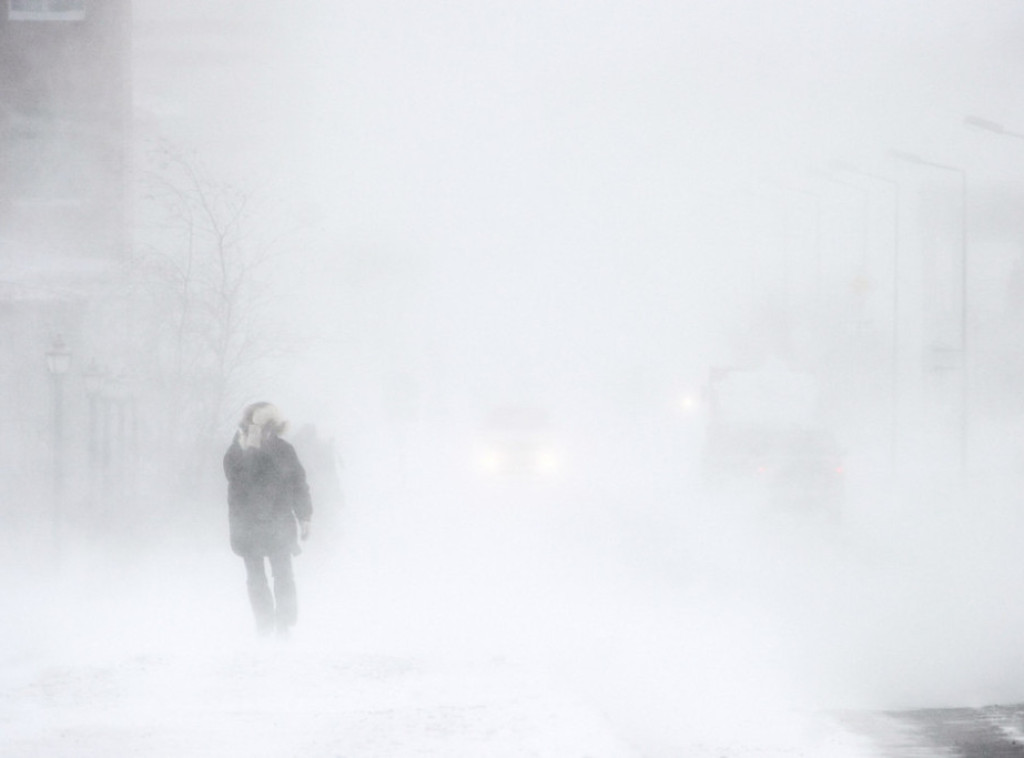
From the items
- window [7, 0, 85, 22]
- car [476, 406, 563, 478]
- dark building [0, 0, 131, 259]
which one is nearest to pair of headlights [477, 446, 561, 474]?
car [476, 406, 563, 478]

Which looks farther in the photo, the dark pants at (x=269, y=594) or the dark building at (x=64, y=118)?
the dark building at (x=64, y=118)

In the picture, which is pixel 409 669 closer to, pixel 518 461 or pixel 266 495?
pixel 266 495

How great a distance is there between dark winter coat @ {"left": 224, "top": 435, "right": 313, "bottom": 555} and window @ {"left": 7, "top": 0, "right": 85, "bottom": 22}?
90.1ft

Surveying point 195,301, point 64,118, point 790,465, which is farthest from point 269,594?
point 64,118

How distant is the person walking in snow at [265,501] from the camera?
10375mm

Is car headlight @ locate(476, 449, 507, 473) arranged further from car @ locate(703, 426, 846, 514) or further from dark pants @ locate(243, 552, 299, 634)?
dark pants @ locate(243, 552, 299, 634)

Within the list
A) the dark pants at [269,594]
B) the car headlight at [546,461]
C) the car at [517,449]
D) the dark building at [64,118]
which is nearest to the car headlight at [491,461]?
→ the car at [517,449]

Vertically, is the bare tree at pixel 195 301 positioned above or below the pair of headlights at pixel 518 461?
above

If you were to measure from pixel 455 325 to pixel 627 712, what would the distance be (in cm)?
9687

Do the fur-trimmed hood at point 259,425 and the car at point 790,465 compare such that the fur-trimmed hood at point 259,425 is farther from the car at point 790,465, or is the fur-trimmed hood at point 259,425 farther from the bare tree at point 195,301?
the car at point 790,465

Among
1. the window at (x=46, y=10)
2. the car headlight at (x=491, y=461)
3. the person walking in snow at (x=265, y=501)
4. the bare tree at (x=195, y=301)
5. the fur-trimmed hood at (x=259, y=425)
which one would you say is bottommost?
the car headlight at (x=491, y=461)

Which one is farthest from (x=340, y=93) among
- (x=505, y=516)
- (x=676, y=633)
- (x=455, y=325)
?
(x=676, y=633)

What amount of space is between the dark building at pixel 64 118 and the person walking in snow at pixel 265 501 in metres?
21.5

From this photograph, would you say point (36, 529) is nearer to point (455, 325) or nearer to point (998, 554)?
point (998, 554)
